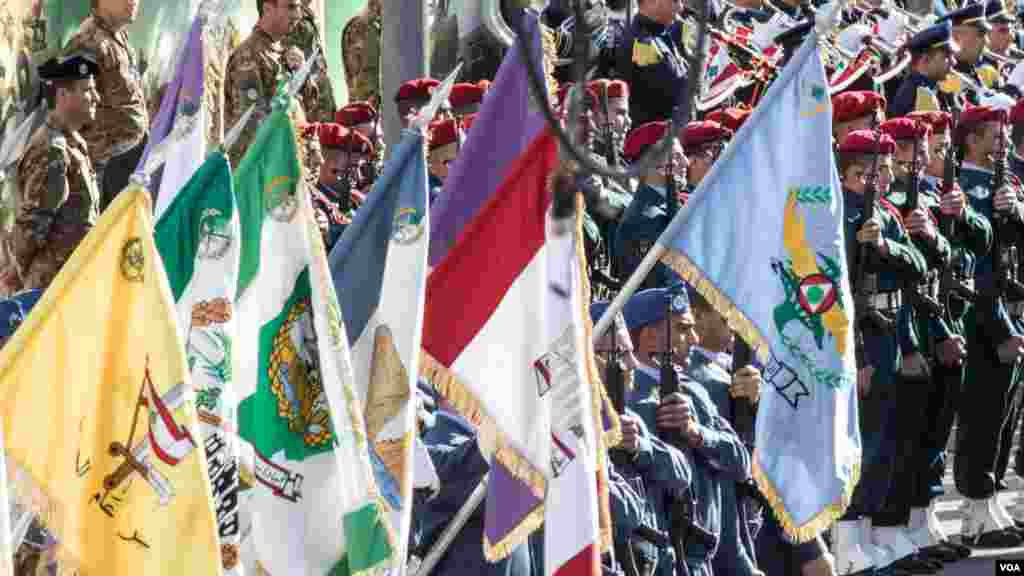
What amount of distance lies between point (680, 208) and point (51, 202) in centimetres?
230

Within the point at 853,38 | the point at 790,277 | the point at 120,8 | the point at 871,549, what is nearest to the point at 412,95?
the point at 120,8

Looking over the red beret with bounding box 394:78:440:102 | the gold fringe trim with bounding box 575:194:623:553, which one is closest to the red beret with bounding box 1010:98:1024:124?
the red beret with bounding box 394:78:440:102

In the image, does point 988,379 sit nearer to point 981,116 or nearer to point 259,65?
point 981,116

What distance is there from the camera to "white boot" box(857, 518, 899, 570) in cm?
1333

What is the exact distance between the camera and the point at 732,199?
33.7ft

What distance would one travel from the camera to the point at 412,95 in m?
12.0

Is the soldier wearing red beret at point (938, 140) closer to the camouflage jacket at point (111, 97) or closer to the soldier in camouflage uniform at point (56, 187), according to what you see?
the camouflage jacket at point (111, 97)

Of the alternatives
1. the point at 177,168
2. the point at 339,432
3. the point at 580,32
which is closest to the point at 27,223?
the point at 177,168

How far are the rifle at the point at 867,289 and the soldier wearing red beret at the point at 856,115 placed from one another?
1.99 feet

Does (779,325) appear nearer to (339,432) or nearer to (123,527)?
(339,432)

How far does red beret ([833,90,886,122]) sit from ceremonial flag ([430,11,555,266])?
4.56m

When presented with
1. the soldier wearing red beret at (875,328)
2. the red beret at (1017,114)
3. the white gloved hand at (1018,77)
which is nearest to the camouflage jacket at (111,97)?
the soldier wearing red beret at (875,328)

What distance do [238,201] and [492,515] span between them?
1252 millimetres

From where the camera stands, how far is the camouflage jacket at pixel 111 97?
1170 centimetres
